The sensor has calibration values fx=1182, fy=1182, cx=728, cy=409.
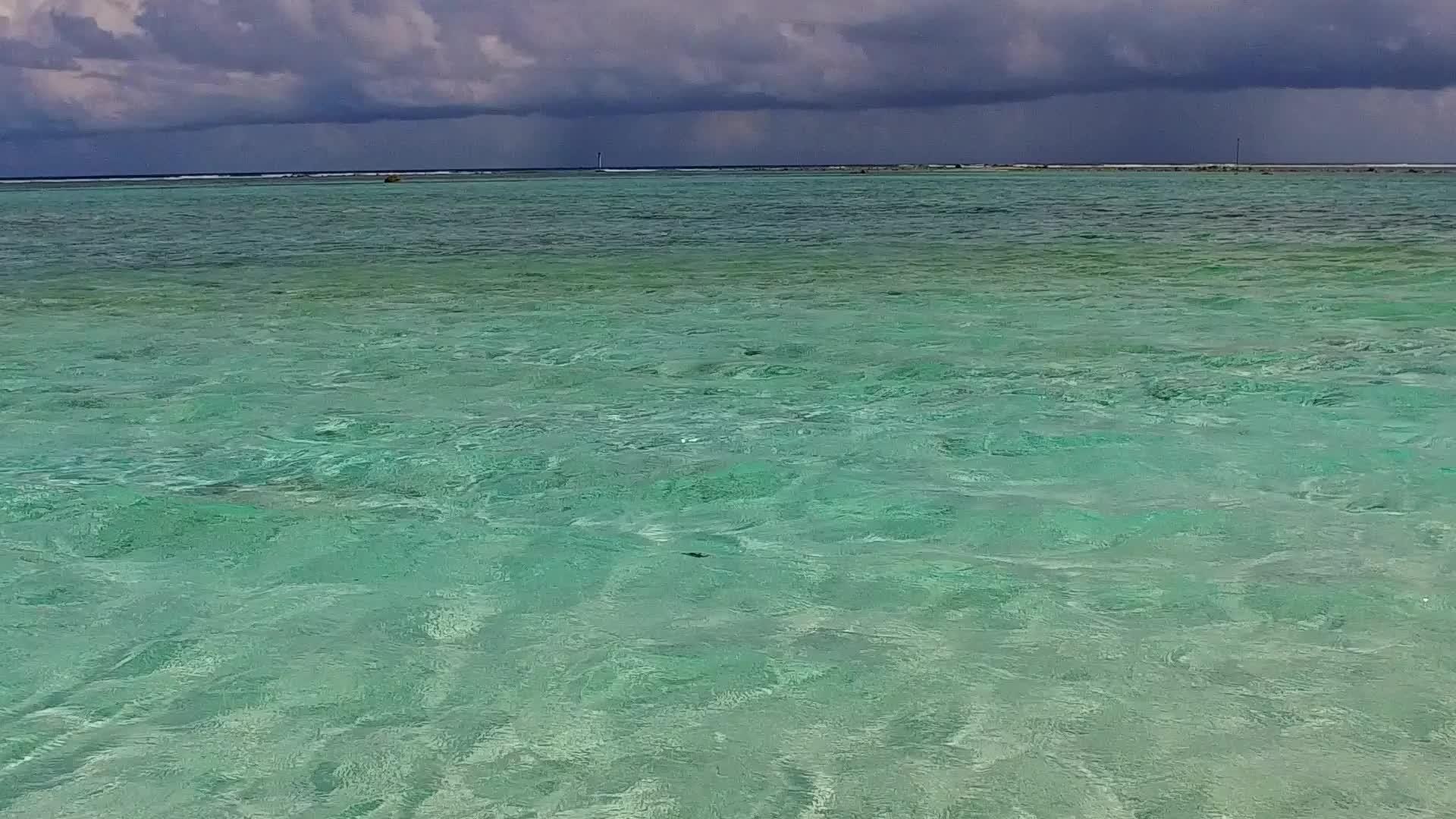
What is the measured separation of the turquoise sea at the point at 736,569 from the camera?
3.89 meters

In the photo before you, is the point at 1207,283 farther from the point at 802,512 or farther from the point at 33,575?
the point at 33,575

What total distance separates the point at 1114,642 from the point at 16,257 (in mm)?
28562

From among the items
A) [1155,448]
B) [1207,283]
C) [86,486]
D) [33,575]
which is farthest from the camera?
[1207,283]

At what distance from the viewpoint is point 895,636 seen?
4.94 metres

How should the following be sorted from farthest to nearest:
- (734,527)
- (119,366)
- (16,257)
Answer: (16,257) < (119,366) < (734,527)

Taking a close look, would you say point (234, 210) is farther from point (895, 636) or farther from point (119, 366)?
point (895, 636)

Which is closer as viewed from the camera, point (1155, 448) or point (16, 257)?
point (1155, 448)

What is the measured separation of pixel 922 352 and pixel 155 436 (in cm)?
698

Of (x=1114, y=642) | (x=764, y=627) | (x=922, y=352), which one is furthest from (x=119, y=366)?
(x=1114, y=642)

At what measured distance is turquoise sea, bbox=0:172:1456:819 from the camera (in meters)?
3.89

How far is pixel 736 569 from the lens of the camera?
5863mm

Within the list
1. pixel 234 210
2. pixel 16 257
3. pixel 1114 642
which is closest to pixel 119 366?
pixel 1114 642


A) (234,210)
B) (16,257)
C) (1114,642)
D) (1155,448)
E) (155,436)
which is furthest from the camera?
(234,210)

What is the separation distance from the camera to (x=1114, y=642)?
4832 mm
